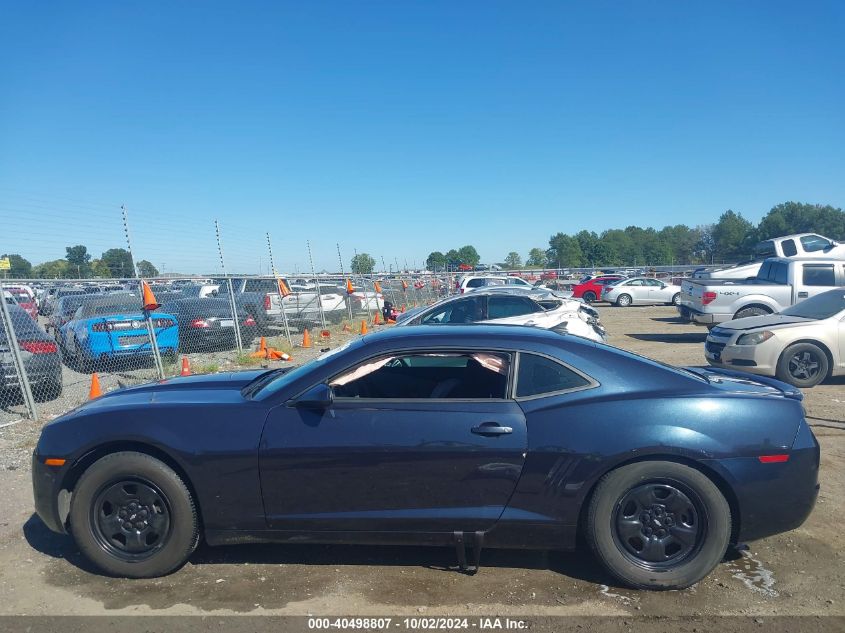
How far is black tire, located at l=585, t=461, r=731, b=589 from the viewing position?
11.9ft

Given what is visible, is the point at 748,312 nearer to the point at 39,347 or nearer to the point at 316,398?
the point at 316,398

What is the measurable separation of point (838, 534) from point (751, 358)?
202 inches

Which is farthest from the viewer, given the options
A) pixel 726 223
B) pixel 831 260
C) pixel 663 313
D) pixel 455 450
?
pixel 726 223

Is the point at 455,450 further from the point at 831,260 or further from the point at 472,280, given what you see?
the point at 472,280

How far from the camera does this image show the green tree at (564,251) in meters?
76.1

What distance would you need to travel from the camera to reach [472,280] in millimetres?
23500

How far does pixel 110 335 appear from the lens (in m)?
10.4

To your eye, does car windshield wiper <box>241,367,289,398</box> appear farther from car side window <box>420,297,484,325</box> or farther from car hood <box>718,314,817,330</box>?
car hood <box>718,314,817,330</box>

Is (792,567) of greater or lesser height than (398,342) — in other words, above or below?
below

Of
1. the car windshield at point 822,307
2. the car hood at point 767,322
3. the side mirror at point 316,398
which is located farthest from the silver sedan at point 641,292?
the side mirror at point 316,398

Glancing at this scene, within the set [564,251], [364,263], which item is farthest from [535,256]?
[364,263]

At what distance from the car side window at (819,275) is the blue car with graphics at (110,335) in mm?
12751

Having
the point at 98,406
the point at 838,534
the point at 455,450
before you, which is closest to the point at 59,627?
the point at 98,406

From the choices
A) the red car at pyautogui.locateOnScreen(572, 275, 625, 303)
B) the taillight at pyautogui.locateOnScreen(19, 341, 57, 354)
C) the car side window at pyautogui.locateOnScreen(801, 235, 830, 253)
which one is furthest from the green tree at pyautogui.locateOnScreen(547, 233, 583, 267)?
the taillight at pyautogui.locateOnScreen(19, 341, 57, 354)
